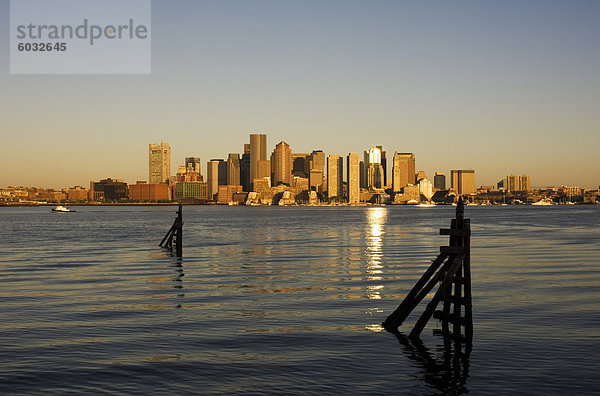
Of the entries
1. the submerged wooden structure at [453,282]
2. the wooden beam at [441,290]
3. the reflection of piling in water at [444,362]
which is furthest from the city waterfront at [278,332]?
the wooden beam at [441,290]

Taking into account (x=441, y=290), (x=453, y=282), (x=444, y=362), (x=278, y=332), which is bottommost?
(x=444, y=362)

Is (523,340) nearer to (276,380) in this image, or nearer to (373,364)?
(373,364)

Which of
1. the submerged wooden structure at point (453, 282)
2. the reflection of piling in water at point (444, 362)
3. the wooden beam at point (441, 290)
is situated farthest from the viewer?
the submerged wooden structure at point (453, 282)

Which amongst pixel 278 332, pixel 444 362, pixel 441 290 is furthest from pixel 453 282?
pixel 278 332

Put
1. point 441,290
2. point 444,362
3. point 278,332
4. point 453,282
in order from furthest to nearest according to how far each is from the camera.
Result: point 278,332 < point 453,282 < point 441,290 < point 444,362

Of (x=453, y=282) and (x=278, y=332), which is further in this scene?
(x=278, y=332)

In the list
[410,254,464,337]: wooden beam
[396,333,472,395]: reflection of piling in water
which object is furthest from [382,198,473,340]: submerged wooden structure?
[396,333,472,395]: reflection of piling in water

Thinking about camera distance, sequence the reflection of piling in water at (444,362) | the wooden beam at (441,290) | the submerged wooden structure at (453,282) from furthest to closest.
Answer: the submerged wooden structure at (453,282), the wooden beam at (441,290), the reflection of piling in water at (444,362)

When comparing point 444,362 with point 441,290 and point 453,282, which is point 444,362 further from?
point 453,282

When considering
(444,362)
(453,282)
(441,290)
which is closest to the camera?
(444,362)

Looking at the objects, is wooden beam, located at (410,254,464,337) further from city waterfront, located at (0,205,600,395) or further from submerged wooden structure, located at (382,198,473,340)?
city waterfront, located at (0,205,600,395)

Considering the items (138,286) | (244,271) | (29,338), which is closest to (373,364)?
(29,338)

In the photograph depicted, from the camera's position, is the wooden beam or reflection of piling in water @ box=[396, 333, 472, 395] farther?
the wooden beam

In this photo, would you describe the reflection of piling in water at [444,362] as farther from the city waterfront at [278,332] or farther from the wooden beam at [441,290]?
the wooden beam at [441,290]
